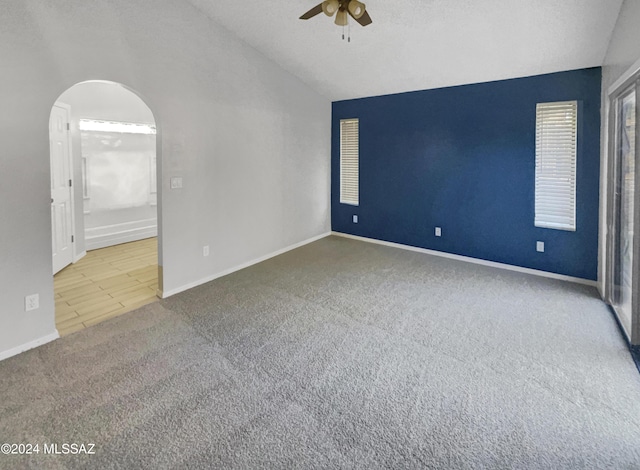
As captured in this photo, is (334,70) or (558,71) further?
(334,70)

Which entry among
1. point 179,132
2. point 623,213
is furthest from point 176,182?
point 623,213

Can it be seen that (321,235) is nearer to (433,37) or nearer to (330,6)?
(433,37)

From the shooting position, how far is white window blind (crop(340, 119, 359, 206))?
638 centimetres

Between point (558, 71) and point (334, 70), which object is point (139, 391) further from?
point (558, 71)

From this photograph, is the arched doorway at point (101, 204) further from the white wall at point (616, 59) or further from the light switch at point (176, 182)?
the white wall at point (616, 59)

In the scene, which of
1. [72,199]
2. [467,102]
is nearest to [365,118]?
[467,102]

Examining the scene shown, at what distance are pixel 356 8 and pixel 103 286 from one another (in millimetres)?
3953

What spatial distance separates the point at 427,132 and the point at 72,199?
17.0 feet

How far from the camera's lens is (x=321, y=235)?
21.8 feet

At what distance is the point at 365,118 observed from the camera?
610 cm

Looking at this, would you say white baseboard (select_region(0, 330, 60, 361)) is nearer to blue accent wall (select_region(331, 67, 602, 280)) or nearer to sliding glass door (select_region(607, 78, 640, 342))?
sliding glass door (select_region(607, 78, 640, 342))

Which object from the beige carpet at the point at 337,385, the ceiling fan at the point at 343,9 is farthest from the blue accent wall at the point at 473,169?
the ceiling fan at the point at 343,9

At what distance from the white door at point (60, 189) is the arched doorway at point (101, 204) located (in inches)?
0.5

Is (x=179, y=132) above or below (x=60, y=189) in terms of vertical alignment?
above
